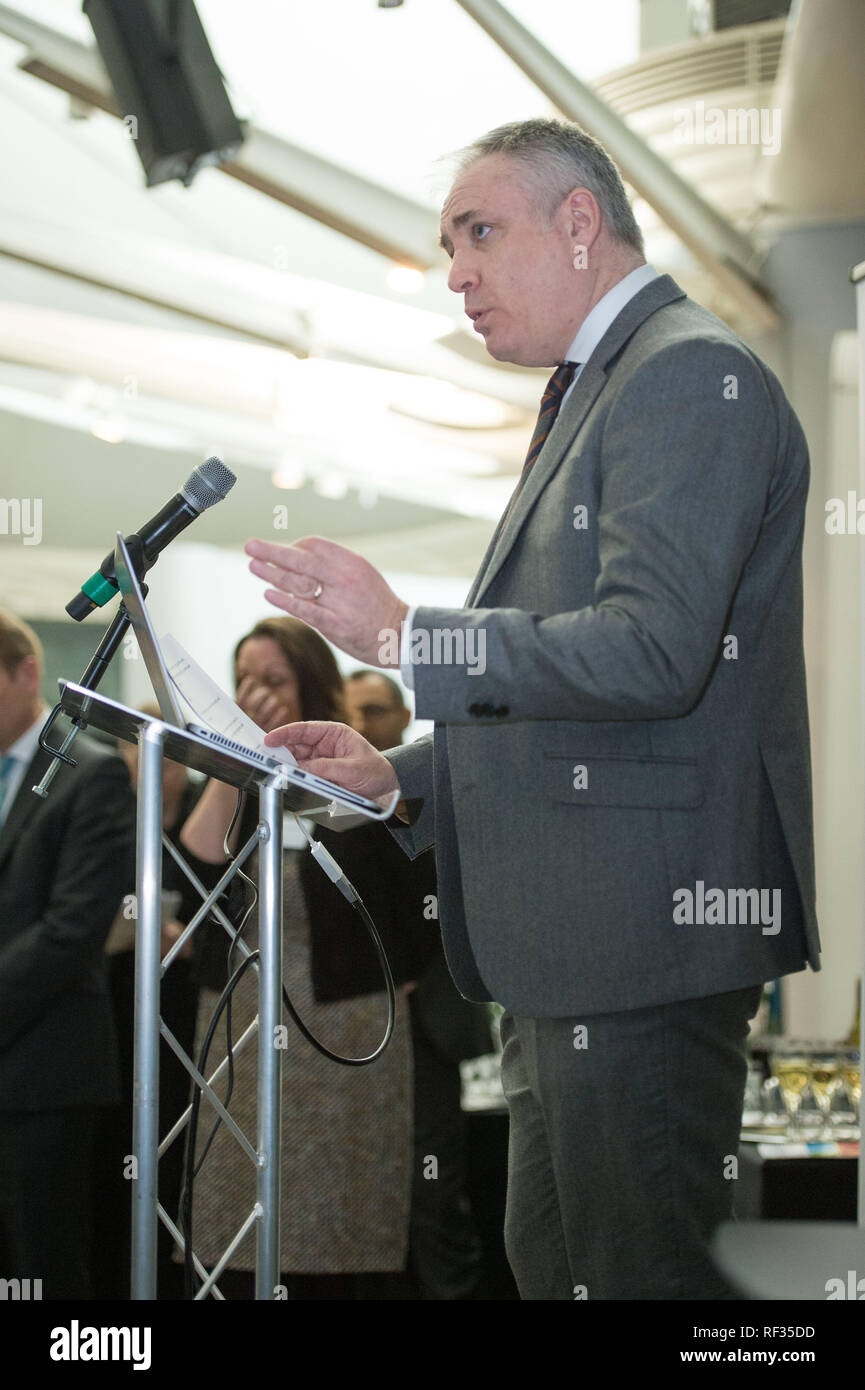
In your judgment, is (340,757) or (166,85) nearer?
(340,757)

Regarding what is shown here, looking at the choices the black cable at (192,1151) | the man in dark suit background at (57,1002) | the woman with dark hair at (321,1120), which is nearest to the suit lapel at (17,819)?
the man in dark suit background at (57,1002)

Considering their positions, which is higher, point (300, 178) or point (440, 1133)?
point (300, 178)

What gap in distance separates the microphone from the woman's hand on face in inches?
39.0

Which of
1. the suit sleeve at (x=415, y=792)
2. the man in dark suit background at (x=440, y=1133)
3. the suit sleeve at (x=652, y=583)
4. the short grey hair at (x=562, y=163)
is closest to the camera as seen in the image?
the suit sleeve at (x=652, y=583)

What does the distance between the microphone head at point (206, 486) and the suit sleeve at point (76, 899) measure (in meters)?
1.36

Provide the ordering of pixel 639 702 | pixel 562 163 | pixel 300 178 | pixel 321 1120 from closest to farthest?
pixel 639 702, pixel 562 163, pixel 321 1120, pixel 300 178

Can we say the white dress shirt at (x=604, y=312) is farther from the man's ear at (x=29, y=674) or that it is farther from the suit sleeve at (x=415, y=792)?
the man's ear at (x=29, y=674)

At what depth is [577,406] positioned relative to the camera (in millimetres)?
1312

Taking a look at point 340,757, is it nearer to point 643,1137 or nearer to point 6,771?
point 643,1137

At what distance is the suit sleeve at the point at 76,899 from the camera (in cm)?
241

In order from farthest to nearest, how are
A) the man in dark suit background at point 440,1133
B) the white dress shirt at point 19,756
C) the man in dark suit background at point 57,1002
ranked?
the man in dark suit background at point 440,1133, the white dress shirt at point 19,756, the man in dark suit background at point 57,1002

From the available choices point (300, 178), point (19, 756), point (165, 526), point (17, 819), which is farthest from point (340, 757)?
point (300, 178)

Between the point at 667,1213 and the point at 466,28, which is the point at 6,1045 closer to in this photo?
the point at 667,1213

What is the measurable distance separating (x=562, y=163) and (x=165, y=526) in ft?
1.95
